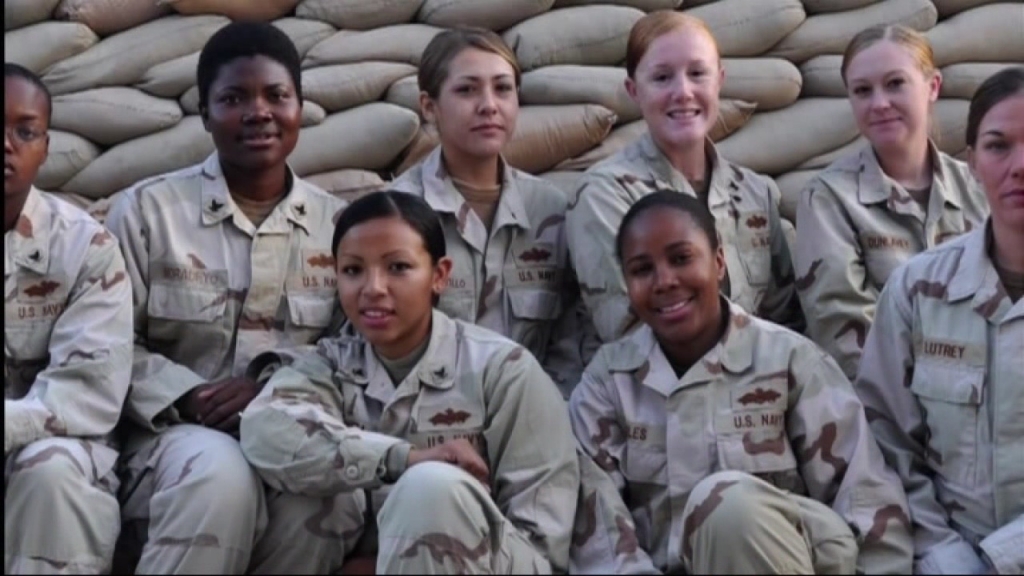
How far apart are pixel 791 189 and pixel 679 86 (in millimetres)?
530

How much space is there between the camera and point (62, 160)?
3650 mm

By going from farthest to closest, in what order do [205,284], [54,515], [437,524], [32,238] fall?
[205,284]
[32,238]
[54,515]
[437,524]

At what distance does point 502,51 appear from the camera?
344 cm

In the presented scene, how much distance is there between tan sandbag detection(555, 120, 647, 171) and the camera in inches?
148

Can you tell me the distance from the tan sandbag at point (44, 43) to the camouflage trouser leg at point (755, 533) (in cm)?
184

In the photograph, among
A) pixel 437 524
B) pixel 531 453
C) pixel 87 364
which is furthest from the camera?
pixel 87 364

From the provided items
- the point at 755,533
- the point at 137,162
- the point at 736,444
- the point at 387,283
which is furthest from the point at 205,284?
the point at 755,533

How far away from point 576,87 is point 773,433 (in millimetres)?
1149

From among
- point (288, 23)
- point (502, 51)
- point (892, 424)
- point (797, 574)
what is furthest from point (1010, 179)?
point (288, 23)

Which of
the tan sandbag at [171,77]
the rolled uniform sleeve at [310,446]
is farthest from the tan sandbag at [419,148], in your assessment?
the rolled uniform sleeve at [310,446]

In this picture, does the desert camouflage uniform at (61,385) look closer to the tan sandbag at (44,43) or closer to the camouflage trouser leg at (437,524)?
the camouflage trouser leg at (437,524)

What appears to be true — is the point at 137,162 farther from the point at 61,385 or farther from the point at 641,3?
the point at 641,3

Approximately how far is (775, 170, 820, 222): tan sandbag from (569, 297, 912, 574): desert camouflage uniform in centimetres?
84

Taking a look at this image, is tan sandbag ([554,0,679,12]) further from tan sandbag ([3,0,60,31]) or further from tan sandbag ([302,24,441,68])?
tan sandbag ([3,0,60,31])
